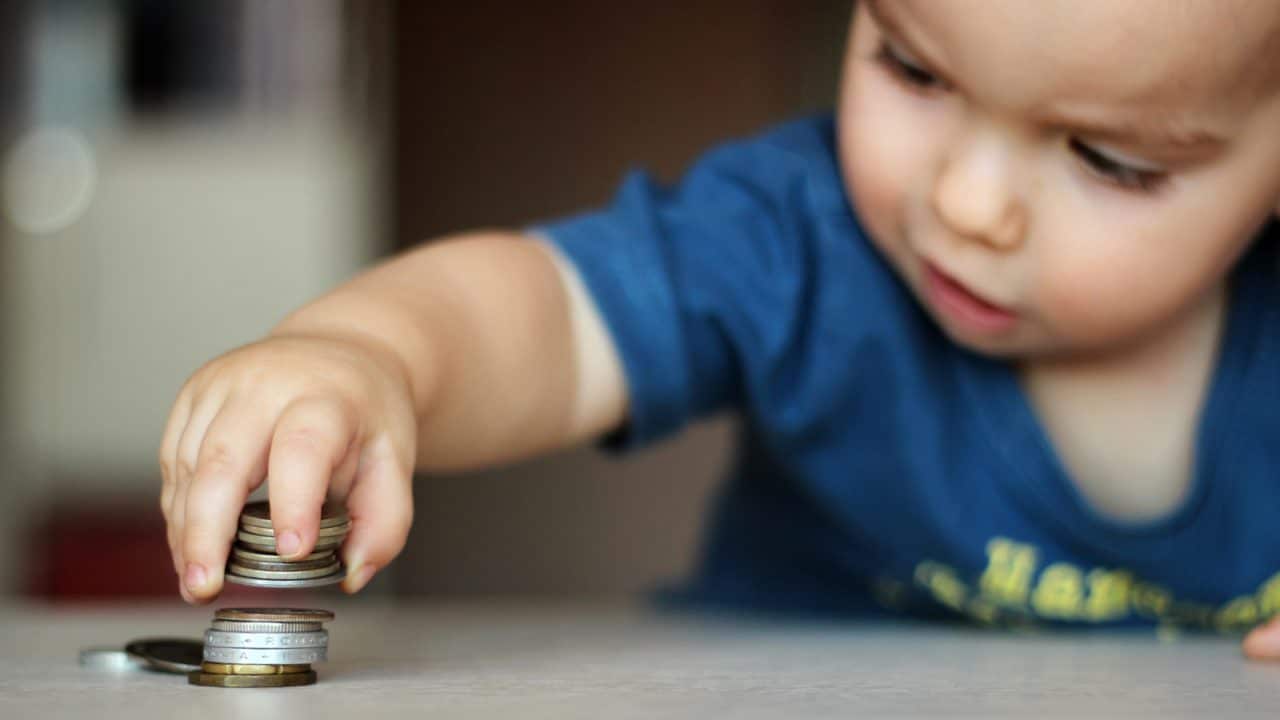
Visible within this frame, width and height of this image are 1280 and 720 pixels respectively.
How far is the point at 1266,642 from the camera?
63 cm

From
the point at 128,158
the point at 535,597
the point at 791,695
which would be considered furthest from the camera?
the point at 535,597

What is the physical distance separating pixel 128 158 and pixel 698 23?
3.98ft

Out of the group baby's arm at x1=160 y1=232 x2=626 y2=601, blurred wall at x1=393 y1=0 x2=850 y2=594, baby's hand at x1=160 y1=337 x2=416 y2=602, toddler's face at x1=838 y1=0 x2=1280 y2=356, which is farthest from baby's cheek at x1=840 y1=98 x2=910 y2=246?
blurred wall at x1=393 y1=0 x2=850 y2=594

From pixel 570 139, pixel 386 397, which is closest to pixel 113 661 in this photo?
pixel 386 397

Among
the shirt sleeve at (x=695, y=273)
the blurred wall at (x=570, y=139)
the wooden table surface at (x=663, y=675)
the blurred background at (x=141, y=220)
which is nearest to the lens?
the wooden table surface at (x=663, y=675)

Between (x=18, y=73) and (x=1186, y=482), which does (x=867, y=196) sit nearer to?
(x=1186, y=482)

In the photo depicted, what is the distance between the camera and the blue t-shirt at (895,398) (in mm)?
868

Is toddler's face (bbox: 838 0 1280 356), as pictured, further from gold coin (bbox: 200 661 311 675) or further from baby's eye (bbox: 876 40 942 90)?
gold coin (bbox: 200 661 311 675)

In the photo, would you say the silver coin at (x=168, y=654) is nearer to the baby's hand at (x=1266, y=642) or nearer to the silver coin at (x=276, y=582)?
the silver coin at (x=276, y=582)

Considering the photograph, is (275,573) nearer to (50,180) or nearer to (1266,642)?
(1266,642)

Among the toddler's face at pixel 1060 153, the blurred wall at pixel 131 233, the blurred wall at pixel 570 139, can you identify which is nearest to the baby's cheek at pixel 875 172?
the toddler's face at pixel 1060 153

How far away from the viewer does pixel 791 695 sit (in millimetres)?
468

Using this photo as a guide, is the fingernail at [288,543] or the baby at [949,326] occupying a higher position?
the baby at [949,326]

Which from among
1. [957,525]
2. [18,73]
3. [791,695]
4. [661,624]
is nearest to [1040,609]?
[957,525]
